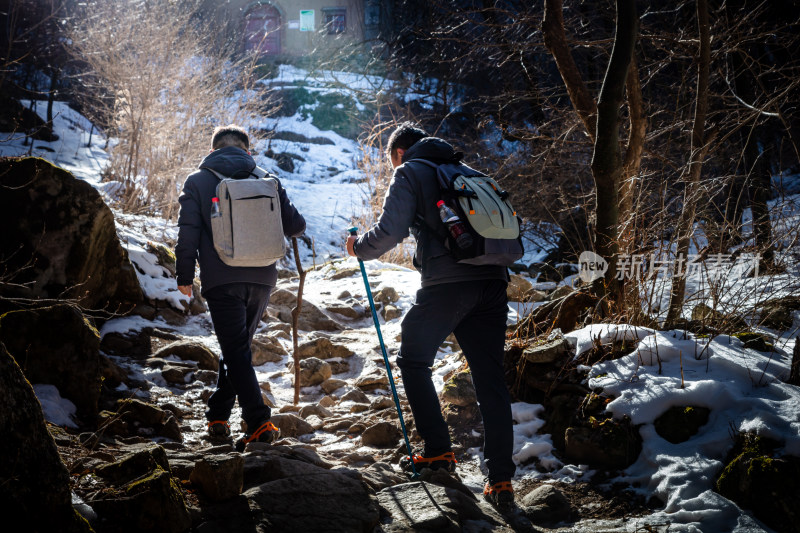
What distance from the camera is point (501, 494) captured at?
266 cm

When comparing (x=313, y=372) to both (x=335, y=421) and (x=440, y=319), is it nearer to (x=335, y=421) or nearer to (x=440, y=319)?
(x=335, y=421)

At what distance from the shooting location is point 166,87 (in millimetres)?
11359

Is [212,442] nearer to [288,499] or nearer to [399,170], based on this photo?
[288,499]

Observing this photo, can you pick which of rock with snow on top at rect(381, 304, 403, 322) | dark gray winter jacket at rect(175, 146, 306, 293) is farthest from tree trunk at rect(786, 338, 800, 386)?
rock with snow on top at rect(381, 304, 403, 322)

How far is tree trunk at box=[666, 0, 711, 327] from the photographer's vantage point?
12.7 ft

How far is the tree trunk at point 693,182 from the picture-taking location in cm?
388

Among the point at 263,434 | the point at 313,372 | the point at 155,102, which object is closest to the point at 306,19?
the point at 155,102

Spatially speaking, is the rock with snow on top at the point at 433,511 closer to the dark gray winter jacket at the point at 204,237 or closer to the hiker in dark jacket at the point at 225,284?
the hiker in dark jacket at the point at 225,284

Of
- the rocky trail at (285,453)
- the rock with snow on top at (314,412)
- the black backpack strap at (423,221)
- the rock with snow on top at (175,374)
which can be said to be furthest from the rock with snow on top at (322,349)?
the black backpack strap at (423,221)

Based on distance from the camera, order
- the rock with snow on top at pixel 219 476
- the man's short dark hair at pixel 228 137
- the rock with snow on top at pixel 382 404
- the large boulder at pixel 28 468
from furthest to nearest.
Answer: the rock with snow on top at pixel 382 404 → the man's short dark hair at pixel 228 137 → the rock with snow on top at pixel 219 476 → the large boulder at pixel 28 468

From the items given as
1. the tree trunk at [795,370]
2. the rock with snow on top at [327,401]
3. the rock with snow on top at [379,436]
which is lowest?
the rock with snow on top at [327,401]

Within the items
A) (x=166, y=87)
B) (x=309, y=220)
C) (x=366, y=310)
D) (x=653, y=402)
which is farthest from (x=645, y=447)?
(x=309, y=220)

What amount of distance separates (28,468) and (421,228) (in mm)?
1867

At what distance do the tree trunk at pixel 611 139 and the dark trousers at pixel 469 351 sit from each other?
1.73m
